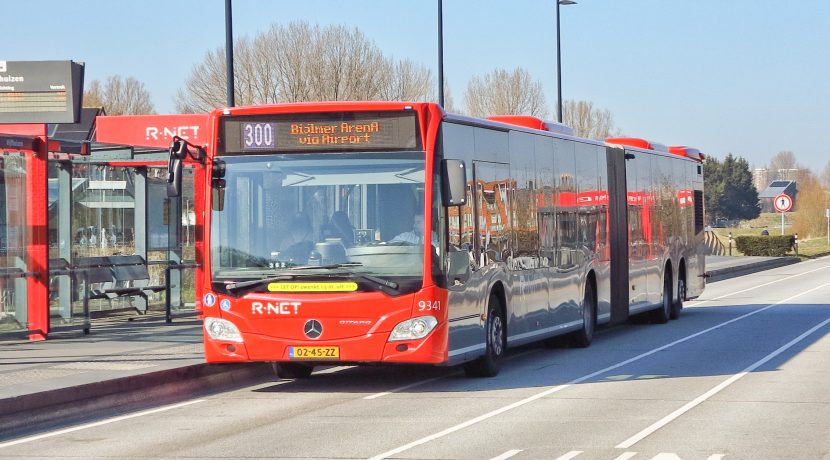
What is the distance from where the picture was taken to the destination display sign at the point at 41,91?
18234 millimetres

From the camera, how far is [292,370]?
15.9 metres

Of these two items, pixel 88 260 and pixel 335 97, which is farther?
pixel 335 97

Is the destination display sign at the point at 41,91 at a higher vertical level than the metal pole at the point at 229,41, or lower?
lower

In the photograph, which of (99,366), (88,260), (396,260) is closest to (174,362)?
(99,366)

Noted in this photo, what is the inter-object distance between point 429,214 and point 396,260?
562mm

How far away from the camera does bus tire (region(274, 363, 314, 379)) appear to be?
1576 centimetres

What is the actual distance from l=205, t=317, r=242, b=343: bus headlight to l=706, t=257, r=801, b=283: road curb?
2902 centimetres

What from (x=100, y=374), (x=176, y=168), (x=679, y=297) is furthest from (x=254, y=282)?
(x=679, y=297)

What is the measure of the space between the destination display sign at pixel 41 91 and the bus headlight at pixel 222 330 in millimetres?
4962

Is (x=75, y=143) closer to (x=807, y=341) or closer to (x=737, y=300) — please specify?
(x=807, y=341)

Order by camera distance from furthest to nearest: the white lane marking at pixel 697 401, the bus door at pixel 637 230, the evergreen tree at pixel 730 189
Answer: the evergreen tree at pixel 730 189, the bus door at pixel 637 230, the white lane marking at pixel 697 401

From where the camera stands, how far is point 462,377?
16.0 meters

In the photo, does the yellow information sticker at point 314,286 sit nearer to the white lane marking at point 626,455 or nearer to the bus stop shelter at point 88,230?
the white lane marking at point 626,455

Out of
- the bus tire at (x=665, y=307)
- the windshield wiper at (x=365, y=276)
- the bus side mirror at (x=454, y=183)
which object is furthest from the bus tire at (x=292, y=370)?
the bus tire at (x=665, y=307)
